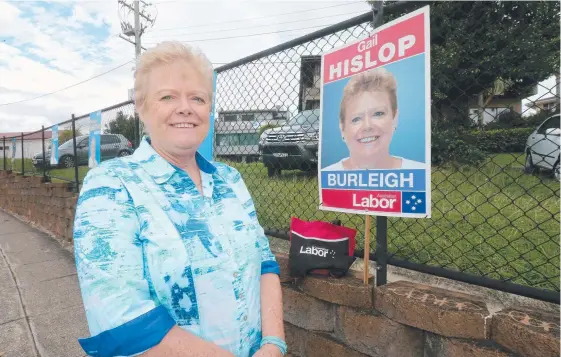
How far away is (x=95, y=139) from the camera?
543 centimetres

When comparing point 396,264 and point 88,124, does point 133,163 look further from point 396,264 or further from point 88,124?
point 88,124

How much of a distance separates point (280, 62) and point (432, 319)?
221cm

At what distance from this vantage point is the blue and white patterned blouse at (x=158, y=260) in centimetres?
110

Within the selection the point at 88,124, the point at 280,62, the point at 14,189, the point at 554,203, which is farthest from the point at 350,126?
the point at 14,189

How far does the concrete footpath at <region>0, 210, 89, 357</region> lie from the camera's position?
2.96 metres

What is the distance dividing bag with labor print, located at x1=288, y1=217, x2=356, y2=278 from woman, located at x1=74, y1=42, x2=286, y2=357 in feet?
2.31

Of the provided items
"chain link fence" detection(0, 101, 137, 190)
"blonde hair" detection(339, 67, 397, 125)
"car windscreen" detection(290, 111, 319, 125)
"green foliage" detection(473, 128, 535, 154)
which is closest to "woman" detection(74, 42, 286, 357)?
"blonde hair" detection(339, 67, 397, 125)

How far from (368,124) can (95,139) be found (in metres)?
4.75

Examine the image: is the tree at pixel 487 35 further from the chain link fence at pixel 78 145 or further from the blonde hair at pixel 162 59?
the chain link fence at pixel 78 145

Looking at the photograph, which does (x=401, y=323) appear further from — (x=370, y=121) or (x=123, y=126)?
(x=123, y=126)

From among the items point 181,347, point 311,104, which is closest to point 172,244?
point 181,347

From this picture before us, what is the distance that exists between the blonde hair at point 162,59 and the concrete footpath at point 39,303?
2478 mm

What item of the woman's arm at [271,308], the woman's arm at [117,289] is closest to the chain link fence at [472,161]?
the woman's arm at [271,308]

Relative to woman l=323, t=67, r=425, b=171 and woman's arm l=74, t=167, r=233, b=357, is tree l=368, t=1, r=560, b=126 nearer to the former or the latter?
woman l=323, t=67, r=425, b=171
